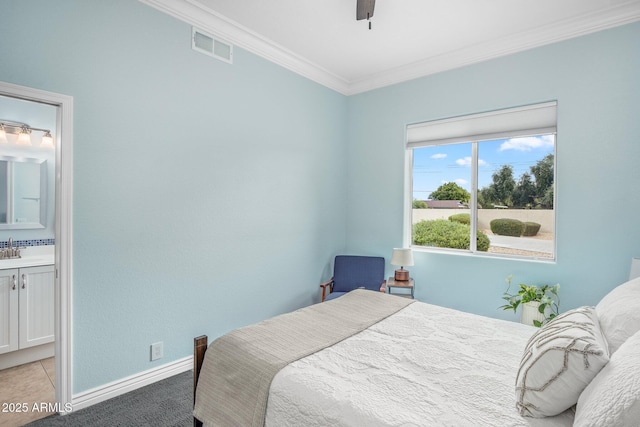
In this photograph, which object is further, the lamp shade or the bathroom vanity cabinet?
the lamp shade

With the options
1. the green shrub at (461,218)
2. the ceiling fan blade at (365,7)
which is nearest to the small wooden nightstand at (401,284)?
the green shrub at (461,218)

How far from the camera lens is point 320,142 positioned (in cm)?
400

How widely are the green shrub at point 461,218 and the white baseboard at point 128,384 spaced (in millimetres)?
3046

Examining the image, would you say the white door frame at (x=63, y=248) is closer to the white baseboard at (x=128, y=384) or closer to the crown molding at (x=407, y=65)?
the white baseboard at (x=128, y=384)

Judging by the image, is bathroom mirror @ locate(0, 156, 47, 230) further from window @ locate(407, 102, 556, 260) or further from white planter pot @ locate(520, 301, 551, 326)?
white planter pot @ locate(520, 301, 551, 326)

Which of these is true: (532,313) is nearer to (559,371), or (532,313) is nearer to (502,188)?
Answer: (502,188)

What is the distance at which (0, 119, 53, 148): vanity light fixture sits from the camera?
3.06m

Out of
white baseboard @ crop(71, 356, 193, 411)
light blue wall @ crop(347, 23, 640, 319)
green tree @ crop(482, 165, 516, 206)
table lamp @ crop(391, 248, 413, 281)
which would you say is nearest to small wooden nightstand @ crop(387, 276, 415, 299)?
table lamp @ crop(391, 248, 413, 281)

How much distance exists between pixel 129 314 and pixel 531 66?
13.4ft

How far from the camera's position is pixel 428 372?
1.48 m

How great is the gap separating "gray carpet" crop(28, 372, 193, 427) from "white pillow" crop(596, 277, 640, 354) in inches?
90.0

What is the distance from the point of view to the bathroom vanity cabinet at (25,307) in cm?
273

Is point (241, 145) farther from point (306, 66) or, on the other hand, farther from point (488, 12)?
point (488, 12)

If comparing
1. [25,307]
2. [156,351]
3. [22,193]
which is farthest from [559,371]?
[22,193]
